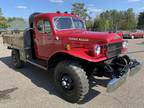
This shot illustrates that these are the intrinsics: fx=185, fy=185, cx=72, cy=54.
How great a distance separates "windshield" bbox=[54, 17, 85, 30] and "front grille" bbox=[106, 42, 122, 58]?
1.55m

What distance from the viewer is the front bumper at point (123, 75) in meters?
4.03

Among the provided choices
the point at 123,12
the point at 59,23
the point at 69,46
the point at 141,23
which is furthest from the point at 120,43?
the point at 123,12

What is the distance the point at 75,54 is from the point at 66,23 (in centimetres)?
171


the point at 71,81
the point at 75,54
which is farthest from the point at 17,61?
the point at 75,54

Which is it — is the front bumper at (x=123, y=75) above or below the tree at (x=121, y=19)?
below

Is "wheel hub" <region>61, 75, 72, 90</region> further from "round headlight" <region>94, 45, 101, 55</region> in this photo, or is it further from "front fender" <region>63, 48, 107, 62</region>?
"round headlight" <region>94, 45, 101, 55</region>

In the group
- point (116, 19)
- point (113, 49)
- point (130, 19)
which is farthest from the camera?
point (116, 19)

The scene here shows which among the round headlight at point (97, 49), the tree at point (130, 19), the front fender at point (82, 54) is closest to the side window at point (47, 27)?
the front fender at point (82, 54)

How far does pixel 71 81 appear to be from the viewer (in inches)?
178

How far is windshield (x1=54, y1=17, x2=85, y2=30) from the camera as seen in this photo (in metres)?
5.58

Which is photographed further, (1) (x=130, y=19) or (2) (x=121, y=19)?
(2) (x=121, y=19)

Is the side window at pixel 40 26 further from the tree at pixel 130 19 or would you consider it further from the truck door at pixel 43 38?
the tree at pixel 130 19

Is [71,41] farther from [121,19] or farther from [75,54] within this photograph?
[121,19]

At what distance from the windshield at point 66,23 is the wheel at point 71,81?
137 centimetres
